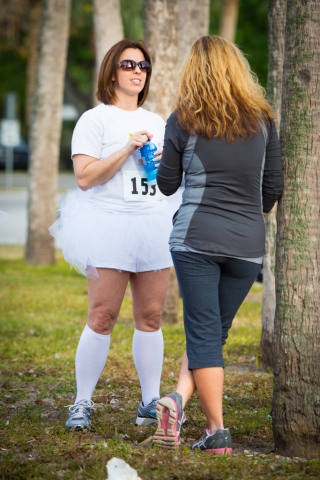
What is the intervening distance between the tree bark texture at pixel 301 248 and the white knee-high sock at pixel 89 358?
3.90 feet

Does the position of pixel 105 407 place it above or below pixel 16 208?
below

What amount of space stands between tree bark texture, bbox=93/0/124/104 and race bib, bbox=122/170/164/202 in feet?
22.6

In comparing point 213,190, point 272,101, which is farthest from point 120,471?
point 272,101

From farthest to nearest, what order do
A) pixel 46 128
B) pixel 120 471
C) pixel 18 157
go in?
1. pixel 18 157
2. pixel 46 128
3. pixel 120 471

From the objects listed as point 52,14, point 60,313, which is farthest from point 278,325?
point 52,14

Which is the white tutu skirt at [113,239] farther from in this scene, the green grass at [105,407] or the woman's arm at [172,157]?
the green grass at [105,407]

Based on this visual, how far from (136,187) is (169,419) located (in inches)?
52.9

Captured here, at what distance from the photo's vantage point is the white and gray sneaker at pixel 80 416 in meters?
4.52

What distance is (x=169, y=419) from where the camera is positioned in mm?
3910

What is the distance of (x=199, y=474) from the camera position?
361 centimetres

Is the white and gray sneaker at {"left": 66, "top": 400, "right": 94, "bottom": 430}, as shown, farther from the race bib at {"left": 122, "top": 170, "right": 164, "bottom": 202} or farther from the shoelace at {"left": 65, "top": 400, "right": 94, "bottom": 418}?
the race bib at {"left": 122, "top": 170, "right": 164, "bottom": 202}

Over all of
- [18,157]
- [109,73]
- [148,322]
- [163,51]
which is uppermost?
[163,51]

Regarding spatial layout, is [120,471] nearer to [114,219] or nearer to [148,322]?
[148,322]

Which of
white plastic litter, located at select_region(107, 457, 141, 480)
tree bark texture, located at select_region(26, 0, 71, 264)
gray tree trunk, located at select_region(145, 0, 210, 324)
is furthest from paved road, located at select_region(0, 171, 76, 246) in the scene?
white plastic litter, located at select_region(107, 457, 141, 480)
